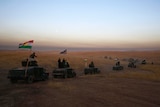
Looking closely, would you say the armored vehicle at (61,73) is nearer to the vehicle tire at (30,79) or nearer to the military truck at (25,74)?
the military truck at (25,74)

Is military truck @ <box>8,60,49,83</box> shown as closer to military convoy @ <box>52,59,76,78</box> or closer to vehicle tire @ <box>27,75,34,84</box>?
vehicle tire @ <box>27,75,34,84</box>

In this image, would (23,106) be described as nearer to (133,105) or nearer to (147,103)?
(133,105)

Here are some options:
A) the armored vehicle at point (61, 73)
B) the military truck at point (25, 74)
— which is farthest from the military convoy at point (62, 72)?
the military truck at point (25, 74)

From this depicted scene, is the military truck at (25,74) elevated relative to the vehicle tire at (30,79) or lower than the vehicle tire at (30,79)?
elevated

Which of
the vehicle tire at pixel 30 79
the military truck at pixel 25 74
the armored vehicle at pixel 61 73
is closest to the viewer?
the military truck at pixel 25 74

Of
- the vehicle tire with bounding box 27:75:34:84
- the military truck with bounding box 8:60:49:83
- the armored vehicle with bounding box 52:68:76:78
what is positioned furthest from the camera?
the armored vehicle with bounding box 52:68:76:78

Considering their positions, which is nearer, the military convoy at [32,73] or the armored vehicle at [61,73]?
the military convoy at [32,73]

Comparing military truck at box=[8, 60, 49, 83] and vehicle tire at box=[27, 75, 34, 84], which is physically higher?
military truck at box=[8, 60, 49, 83]

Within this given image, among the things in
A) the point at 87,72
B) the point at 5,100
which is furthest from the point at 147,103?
the point at 87,72

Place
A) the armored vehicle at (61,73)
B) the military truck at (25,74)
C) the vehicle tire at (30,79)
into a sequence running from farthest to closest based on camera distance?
1. the armored vehicle at (61,73)
2. the vehicle tire at (30,79)
3. the military truck at (25,74)

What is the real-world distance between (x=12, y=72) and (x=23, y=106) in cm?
946

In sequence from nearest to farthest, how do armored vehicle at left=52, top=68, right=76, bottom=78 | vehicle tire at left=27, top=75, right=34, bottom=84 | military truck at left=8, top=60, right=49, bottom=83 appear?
military truck at left=8, top=60, right=49, bottom=83
vehicle tire at left=27, top=75, right=34, bottom=84
armored vehicle at left=52, top=68, right=76, bottom=78

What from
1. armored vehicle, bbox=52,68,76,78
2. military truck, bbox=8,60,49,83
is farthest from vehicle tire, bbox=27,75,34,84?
armored vehicle, bbox=52,68,76,78

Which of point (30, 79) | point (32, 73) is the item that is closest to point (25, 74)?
point (30, 79)
